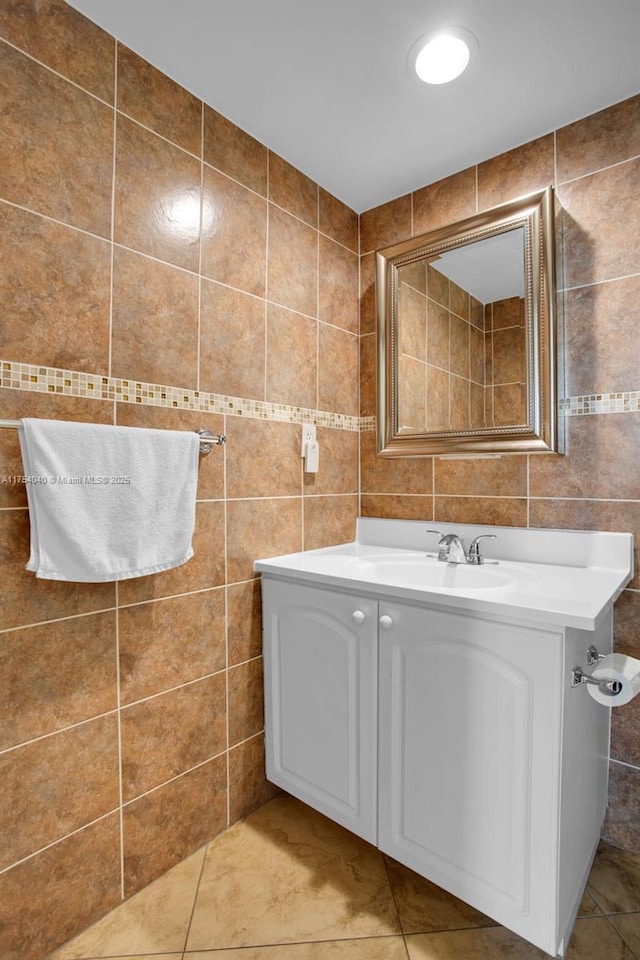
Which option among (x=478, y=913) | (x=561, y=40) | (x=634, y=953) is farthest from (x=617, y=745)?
(x=561, y=40)

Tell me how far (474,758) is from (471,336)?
1.27 m

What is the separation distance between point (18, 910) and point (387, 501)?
5.05ft

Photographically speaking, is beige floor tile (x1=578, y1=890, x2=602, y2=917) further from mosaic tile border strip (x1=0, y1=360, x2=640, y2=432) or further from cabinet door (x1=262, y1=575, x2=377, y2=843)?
mosaic tile border strip (x1=0, y1=360, x2=640, y2=432)

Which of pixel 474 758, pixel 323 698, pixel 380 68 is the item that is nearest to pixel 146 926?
pixel 323 698

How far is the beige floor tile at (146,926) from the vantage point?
1138 millimetres

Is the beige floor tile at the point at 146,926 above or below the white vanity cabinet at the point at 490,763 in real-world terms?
below

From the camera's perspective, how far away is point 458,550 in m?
1.64

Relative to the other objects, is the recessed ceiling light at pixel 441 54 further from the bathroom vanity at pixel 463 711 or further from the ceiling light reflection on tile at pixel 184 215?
the bathroom vanity at pixel 463 711

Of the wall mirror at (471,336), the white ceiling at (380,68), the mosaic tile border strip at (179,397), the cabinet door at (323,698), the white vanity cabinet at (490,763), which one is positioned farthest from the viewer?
the wall mirror at (471,336)

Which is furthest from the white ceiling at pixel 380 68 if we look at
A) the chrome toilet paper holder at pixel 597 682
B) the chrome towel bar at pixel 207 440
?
the chrome toilet paper holder at pixel 597 682

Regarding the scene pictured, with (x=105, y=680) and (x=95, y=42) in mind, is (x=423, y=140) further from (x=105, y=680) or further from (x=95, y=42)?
(x=105, y=680)

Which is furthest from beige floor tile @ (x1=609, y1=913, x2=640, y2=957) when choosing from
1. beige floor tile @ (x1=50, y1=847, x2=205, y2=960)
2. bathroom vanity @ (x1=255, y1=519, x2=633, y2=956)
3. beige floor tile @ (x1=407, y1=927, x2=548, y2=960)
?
beige floor tile @ (x1=50, y1=847, x2=205, y2=960)

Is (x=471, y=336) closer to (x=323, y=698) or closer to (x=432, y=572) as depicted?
(x=432, y=572)

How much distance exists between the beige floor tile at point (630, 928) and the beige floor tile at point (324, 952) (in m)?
0.52
